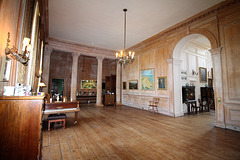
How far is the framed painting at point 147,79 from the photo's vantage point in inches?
294

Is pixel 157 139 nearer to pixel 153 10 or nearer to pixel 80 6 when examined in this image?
pixel 153 10

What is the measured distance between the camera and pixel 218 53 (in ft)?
14.8

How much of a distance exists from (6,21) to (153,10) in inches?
201

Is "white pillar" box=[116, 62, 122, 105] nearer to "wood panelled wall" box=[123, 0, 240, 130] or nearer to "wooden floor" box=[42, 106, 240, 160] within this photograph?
"wood panelled wall" box=[123, 0, 240, 130]

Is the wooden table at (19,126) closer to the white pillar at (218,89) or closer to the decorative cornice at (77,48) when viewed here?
the white pillar at (218,89)

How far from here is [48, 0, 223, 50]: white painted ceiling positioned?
4.62m

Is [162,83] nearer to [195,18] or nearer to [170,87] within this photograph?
[170,87]

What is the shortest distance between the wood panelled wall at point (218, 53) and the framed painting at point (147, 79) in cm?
27

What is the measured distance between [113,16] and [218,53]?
480 centimetres

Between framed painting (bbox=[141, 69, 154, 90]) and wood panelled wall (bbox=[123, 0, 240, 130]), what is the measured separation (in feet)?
0.89

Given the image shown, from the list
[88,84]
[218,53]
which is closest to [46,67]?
[88,84]

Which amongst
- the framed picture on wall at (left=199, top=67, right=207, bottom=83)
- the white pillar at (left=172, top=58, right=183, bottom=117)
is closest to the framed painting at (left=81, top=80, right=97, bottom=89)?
the white pillar at (left=172, top=58, right=183, bottom=117)

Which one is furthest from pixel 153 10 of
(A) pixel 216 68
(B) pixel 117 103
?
(B) pixel 117 103

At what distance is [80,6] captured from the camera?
482 cm
